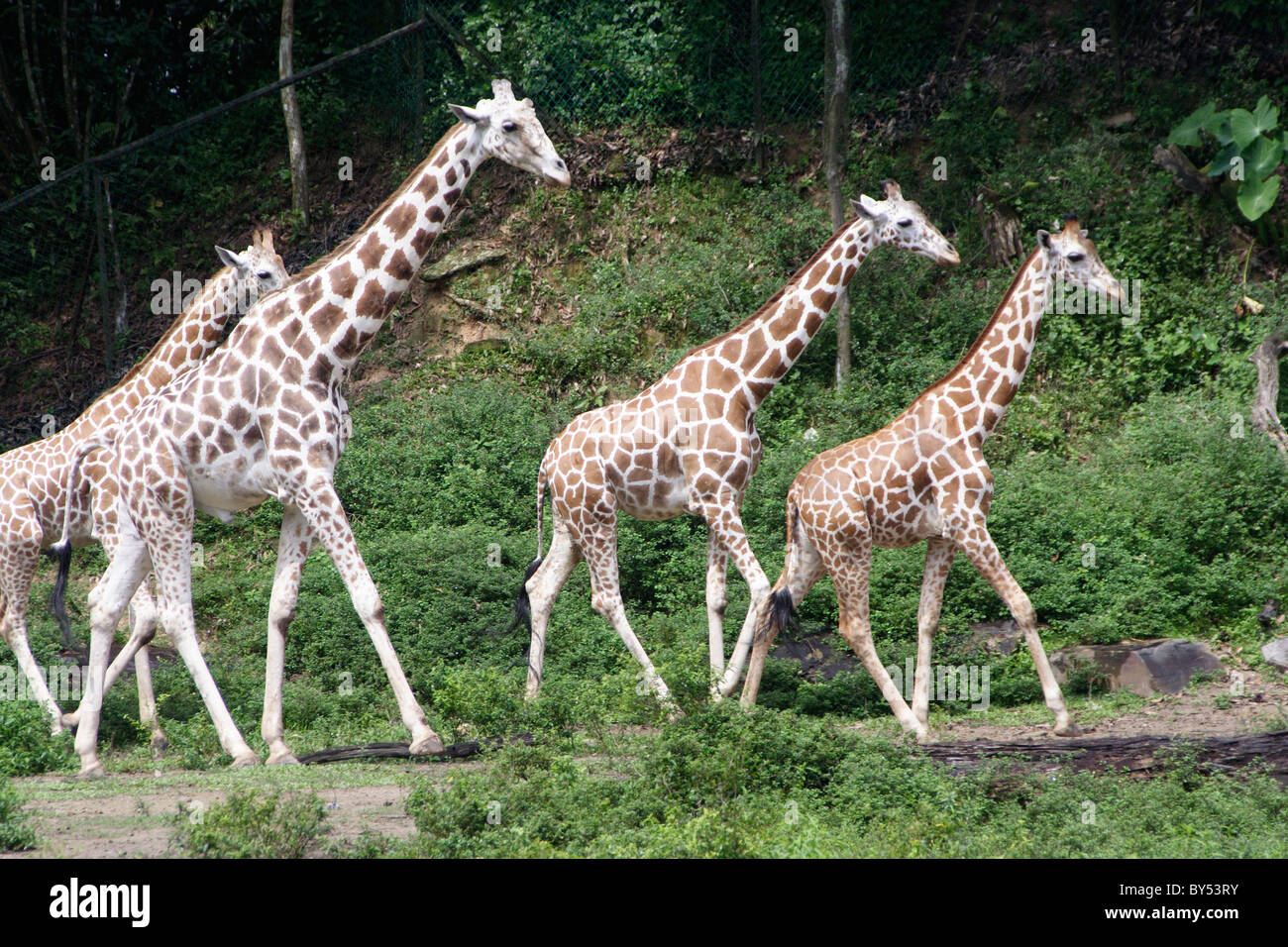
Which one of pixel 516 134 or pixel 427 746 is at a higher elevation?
pixel 516 134

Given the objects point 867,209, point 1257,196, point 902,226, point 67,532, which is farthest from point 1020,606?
point 1257,196

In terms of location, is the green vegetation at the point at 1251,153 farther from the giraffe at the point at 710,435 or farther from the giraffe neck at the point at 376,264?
the giraffe neck at the point at 376,264

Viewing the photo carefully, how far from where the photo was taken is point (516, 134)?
28.2ft

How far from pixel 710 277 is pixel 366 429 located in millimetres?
4738

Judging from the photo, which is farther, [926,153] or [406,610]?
[926,153]

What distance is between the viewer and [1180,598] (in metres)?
10.4

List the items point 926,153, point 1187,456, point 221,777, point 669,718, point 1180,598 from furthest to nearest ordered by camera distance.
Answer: point 926,153
point 1187,456
point 1180,598
point 669,718
point 221,777

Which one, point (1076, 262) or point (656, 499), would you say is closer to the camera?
point (1076, 262)

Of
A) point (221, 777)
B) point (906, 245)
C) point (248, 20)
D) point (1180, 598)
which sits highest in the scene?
point (248, 20)

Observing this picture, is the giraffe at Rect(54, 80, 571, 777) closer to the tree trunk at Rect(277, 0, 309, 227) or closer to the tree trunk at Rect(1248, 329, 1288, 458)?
the tree trunk at Rect(1248, 329, 1288, 458)

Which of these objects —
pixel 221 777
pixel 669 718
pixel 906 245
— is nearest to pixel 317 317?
pixel 221 777

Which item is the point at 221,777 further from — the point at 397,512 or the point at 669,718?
→ the point at 397,512

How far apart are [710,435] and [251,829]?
4632 millimetres

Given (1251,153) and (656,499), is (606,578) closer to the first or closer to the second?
(656,499)
